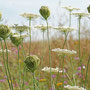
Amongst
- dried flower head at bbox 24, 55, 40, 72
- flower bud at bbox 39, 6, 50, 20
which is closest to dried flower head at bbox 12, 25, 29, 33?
flower bud at bbox 39, 6, 50, 20

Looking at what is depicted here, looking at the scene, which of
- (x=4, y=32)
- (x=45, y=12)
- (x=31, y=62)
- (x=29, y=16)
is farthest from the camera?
(x=29, y=16)

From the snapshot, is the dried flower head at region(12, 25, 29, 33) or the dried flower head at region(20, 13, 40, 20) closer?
the dried flower head at region(12, 25, 29, 33)

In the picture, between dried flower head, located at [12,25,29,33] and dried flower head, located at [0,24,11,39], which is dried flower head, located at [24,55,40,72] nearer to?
dried flower head, located at [0,24,11,39]

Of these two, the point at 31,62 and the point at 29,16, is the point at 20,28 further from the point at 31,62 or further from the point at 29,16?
the point at 31,62

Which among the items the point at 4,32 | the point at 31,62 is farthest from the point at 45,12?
the point at 31,62

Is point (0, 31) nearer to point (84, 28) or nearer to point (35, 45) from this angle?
point (84, 28)

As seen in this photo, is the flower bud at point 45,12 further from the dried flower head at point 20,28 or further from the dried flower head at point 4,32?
the dried flower head at point 4,32

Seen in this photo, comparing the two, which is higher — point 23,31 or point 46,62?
point 23,31

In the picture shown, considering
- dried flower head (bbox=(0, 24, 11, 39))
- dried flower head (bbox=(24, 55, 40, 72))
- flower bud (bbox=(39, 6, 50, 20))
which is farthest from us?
flower bud (bbox=(39, 6, 50, 20))

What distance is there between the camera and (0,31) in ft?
4.38

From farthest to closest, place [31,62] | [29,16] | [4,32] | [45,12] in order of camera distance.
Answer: [29,16]
[45,12]
[4,32]
[31,62]

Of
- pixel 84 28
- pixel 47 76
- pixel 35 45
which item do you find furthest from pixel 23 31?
pixel 35 45

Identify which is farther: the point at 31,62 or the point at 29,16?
the point at 29,16

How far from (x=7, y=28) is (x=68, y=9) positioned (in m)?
0.64
